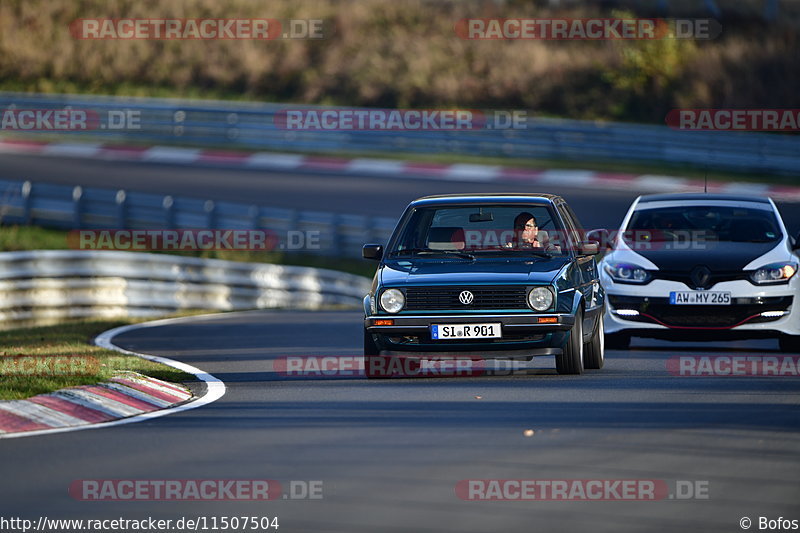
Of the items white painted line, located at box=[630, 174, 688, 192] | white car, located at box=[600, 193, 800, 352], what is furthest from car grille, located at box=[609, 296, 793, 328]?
white painted line, located at box=[630, 174, 688, 192]

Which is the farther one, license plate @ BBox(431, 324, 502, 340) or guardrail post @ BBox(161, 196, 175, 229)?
guardrail post @ BBox(161, 196, 175, 229)

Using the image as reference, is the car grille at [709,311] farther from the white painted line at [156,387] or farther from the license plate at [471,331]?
the white painted line at [156,387]

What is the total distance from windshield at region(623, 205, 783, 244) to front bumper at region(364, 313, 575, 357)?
362 centimetres

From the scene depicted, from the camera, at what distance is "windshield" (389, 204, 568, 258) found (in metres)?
13.3

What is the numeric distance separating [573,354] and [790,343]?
11.4 feet

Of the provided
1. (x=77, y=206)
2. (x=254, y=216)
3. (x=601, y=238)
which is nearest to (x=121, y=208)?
(x=77, y=206)

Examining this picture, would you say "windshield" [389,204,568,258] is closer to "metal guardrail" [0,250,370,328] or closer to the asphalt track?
the asphalt track

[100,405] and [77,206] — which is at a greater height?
[77,206]

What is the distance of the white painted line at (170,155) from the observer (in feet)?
138

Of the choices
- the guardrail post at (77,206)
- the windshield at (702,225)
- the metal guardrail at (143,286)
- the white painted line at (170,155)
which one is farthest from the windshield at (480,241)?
the white painted line at (170,155)

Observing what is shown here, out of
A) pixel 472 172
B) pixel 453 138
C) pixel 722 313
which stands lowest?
pixel 722 313

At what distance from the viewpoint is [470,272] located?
12680 millimetres

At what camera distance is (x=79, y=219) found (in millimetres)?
31312

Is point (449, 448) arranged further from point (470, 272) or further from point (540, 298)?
point (470, 272)
